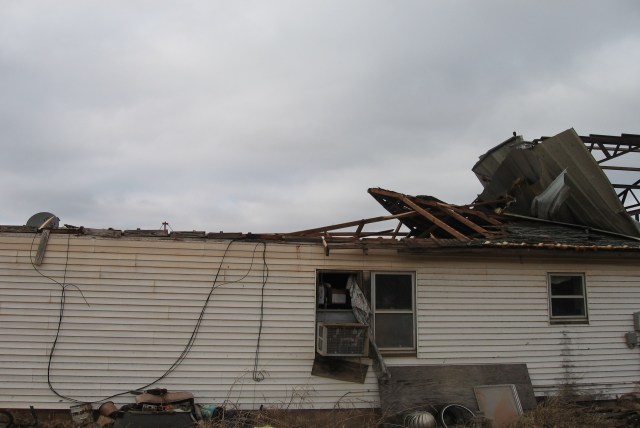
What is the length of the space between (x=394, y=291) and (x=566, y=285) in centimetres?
341

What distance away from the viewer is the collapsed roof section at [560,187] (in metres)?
11.1

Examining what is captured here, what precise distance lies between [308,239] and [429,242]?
81.3 inches

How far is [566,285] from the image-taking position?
31.3 ft

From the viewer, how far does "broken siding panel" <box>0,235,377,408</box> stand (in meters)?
7.93

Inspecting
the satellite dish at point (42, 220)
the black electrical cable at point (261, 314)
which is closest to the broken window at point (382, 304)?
the black electrical cable at point (261, 314)

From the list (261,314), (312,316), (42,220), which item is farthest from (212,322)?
(42,220)

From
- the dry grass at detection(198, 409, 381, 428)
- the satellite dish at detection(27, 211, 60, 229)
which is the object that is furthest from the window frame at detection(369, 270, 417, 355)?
the satellite dish at detection(27, 211, 60, 229)

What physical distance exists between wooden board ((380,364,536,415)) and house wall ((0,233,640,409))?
19 cm

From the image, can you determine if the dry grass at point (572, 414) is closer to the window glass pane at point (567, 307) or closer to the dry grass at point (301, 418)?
the window glass pane at point (567, 307)

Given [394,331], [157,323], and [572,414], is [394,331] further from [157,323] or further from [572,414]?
[157,323]

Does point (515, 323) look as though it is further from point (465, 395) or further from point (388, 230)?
point (388, 230)

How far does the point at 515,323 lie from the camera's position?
9.08m

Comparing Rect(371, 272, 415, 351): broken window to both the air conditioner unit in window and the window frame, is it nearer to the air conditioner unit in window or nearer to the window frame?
the window frame

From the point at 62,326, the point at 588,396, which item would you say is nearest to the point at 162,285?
the point at 62,326
